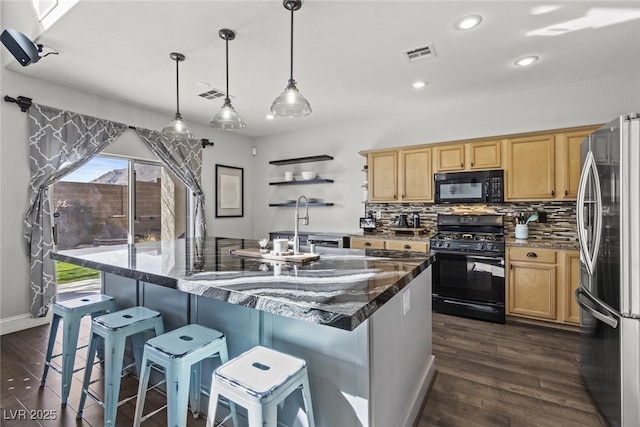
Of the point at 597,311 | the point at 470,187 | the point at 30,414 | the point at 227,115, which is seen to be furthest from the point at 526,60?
the point at 30,414

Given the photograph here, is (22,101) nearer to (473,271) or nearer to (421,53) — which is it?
(421,53)

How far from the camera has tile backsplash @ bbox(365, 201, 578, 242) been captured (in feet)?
11.7

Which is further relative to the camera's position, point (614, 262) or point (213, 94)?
point (213, 94)

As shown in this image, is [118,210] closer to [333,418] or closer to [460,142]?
[333,418]

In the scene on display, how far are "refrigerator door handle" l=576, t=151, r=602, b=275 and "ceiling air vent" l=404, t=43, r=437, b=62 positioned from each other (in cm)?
146

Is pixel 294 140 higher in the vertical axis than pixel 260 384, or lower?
higher

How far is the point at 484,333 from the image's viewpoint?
10.4ft

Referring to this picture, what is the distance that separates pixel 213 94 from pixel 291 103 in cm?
218

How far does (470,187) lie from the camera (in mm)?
3824

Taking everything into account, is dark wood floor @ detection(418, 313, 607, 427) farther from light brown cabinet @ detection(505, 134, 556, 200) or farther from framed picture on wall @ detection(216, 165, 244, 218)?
framed picture on wall @ detection(216, 165, 244, 218)

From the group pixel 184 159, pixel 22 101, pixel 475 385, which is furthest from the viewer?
pixel 184 159

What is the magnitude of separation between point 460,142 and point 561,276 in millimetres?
1779

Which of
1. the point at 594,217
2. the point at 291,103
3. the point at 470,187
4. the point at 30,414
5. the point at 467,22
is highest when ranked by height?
the point at 467,22

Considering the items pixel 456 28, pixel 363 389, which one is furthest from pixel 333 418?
pixel 456 28
